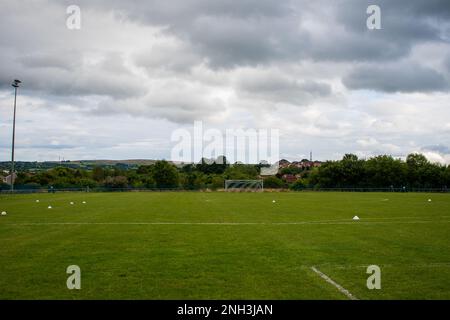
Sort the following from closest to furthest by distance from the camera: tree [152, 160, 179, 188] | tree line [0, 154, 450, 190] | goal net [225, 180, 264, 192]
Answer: goal net [225, 180, 264, 192] → tree line [0, 154, 450, 190] → tree [152, 160, 179, 188]

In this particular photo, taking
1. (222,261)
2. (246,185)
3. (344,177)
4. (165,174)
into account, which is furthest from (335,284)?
(165,174)

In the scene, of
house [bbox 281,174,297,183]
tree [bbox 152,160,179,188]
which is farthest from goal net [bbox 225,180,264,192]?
house [bbox 281,174,297,183]

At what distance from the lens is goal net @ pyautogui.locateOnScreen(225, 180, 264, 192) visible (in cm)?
8456

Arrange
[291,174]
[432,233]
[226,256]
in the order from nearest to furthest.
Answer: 1. [226,256]
2. [432,233]
3. [291,174]

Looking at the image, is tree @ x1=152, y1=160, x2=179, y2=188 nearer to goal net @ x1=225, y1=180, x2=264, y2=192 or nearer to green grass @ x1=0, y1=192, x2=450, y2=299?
goal net @ x1=225, y1=180, x2=264, y2=192

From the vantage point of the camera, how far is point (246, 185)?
8638 cm

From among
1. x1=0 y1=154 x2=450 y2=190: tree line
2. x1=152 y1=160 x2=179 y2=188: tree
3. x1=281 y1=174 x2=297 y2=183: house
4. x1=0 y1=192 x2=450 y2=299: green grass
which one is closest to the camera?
x1=0 y1=192 x2=450 y2=299: green grass

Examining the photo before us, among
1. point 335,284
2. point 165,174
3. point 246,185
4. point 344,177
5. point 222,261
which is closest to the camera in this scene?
point 335,284

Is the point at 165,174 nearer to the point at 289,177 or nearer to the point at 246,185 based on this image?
the point at 246,185

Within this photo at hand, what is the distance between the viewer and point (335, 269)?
Answer: 9.55 m
